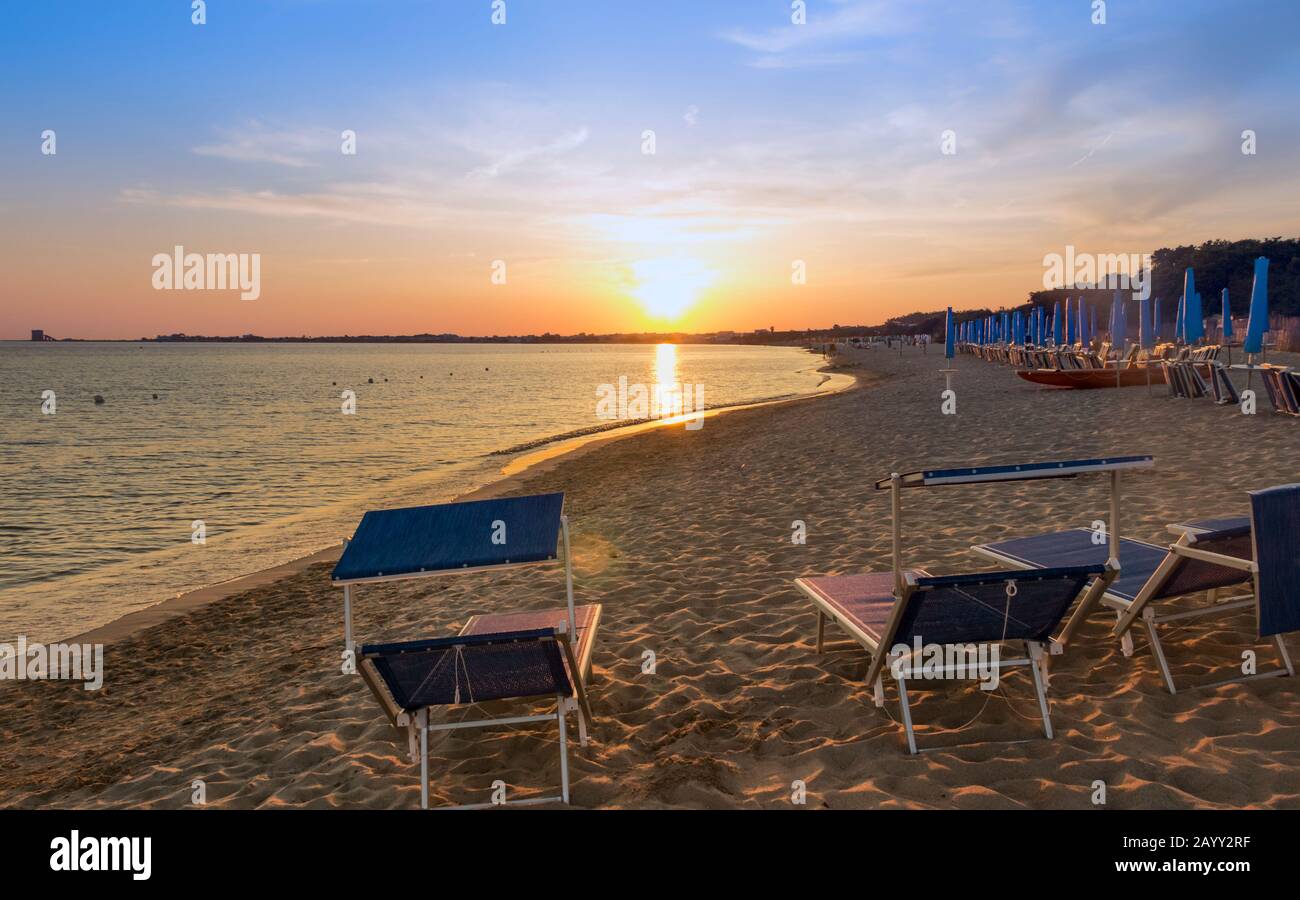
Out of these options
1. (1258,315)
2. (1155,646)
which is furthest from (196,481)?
(1258,315)

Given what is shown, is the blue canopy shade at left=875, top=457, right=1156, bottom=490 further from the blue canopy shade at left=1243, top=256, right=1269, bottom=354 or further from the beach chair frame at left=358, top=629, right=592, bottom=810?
the blue canopy shade at left=1243, top=256, right=1269, bottom=354

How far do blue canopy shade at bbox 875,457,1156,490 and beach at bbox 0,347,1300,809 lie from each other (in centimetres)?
121

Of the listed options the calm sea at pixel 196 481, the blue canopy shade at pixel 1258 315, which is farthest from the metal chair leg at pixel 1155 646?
the blue canopy shade at pixel 1258 315

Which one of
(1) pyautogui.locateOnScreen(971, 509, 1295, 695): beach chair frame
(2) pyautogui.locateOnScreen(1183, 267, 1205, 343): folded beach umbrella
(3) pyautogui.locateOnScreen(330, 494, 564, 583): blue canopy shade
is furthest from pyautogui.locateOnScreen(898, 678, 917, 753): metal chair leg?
(2) pyautogui.locateOnScreen(1183, 267, 1205, 343): folded beach umbrella

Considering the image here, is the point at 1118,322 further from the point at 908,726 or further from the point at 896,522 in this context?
the point at 908,726

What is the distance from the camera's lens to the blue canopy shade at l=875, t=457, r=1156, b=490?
10.9 feet

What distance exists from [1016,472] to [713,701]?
2.00 meters

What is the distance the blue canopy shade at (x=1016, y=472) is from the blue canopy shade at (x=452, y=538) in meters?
1.68

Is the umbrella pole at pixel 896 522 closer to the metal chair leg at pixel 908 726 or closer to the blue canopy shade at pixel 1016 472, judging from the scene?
the blue canopy shade at pixel 1016 472

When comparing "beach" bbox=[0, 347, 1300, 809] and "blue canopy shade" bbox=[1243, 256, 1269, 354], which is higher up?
"blue canopy shade" bbox=[1243, 256, 1269, 354]

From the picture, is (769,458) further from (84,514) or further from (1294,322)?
(1294,322)
